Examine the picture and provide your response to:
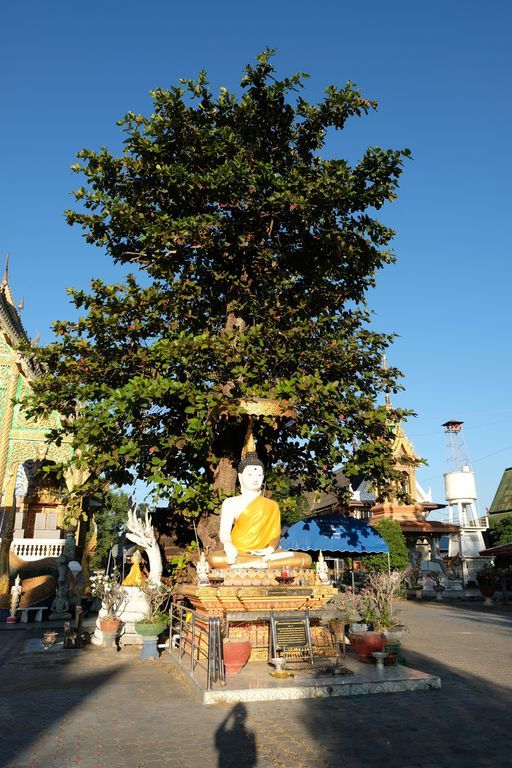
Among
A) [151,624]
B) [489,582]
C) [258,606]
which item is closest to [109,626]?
[151,624]

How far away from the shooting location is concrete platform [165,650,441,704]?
27.6 ft

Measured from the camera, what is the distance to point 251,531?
1318cm

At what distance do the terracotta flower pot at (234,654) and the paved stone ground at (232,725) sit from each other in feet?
2.57

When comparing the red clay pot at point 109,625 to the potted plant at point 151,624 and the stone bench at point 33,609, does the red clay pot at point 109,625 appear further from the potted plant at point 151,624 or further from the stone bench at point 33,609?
the stone bench at point 33,609

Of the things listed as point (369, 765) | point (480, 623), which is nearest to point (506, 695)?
point (369, 765)

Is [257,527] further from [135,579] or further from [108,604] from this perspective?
[135,579]

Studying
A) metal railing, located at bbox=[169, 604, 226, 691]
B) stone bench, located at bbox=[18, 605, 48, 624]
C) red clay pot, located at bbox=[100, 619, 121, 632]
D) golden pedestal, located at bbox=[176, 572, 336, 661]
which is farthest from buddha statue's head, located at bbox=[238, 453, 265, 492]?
stone bench, located at bbox=[18, 605, 48, 624]

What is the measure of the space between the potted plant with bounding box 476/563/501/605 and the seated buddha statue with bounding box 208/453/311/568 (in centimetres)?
2198

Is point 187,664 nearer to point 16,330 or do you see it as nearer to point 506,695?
point 506,695

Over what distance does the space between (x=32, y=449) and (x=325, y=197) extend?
15.7m

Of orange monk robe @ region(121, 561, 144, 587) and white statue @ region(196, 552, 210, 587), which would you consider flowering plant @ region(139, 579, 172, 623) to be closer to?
orange monk robe @ region(121, 561, 144, 587)

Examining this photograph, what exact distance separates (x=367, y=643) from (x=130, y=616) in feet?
24.2

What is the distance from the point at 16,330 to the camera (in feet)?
106

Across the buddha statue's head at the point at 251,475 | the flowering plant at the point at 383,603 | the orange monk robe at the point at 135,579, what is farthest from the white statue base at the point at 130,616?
the flowering plant at the point at 383,603
